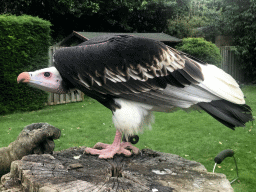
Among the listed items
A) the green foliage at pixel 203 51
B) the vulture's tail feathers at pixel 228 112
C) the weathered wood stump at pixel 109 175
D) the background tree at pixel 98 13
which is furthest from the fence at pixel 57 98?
the vulture's tail feathers at pixel 228 112

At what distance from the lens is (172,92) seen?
2232 millimetres

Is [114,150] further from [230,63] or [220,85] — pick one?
[230,63]

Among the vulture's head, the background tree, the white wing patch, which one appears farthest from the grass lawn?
the background tree

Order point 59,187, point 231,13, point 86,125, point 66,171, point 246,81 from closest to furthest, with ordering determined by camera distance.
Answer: point 59,187
point 66,171
point 86,125
point 231,13
point 246,81

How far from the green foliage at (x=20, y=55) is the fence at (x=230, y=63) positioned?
901 centimetres

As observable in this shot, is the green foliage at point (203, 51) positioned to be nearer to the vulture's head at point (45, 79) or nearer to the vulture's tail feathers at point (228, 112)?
the vulture's tail feathers at point (228, 112)

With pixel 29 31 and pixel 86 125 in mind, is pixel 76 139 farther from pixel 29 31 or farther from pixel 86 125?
pixel 29 31

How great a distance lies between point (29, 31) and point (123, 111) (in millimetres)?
6155

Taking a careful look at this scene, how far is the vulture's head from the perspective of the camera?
7.59ft

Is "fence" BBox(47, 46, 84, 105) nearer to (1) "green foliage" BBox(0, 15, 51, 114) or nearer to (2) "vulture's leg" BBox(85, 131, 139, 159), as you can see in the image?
(1) "green foliage" BBox(0, 15, 51, 114)

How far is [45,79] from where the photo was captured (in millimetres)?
2334

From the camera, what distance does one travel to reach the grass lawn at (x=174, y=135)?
167 inches

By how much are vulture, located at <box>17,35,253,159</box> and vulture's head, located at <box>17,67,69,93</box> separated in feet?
0.09

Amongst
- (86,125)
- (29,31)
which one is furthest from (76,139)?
(29,31)
